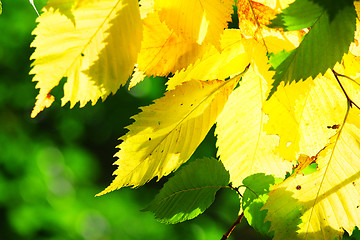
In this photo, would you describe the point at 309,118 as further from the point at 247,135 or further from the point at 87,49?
the point at 87,49

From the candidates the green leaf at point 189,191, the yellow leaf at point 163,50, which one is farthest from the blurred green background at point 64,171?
the yellow leaf at point 163,50

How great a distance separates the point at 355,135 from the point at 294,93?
64 millimetres

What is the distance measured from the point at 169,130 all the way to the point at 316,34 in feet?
0.40

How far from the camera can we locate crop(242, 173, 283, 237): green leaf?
333 mm

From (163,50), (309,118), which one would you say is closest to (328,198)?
(309,118)

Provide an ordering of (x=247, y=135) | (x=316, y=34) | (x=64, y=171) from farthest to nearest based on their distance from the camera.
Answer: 1. (x=64, y=171)
2. (x=247, y=135)
3. (x=316, y=34)

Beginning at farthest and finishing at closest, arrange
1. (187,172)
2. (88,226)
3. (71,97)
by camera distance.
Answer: (88,226) → (187,172) → (71,97)

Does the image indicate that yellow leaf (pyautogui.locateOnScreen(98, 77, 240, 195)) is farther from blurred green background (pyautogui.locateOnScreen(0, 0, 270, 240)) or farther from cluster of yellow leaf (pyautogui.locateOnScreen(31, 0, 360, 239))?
blurred green background (pyautogui.locateOnScreen(0, 0, 270, 240))

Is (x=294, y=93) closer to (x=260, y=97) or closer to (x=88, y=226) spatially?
(x=260, y=97)

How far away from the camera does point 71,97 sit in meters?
0.22

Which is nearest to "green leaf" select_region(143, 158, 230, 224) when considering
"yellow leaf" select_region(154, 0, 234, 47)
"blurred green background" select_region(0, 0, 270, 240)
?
"yellow leaf" select_region(154, 0, 234, 47)

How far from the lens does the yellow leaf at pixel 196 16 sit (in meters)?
0.24

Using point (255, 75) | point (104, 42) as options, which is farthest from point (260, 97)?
point (104, 42)

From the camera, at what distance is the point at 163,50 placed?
0.26 metres
